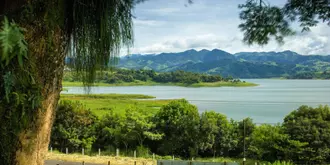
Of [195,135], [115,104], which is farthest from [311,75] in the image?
[195,135]

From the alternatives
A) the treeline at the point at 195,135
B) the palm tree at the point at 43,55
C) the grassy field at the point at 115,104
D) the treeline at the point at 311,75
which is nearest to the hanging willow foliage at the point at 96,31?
the palm tree at the point at 43,55

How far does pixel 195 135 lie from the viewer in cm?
2200

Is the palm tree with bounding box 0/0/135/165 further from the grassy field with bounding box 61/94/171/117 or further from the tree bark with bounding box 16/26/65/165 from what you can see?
the grassy field with bounding box 61/94/171/117

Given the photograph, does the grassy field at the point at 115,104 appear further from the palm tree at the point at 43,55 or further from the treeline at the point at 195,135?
the palm tree at the point at 43,55

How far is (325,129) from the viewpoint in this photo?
67.7 ft

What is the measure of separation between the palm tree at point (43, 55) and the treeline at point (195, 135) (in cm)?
2032

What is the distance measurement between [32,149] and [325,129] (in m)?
22.3

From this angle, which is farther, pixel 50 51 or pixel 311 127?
pixel 311 127

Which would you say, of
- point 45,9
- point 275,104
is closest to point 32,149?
point 45,9

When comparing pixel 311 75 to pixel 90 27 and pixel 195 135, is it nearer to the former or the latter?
pixel 195 135

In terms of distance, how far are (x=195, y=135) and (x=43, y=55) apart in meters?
21.4

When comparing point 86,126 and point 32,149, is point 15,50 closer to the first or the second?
point 32,149

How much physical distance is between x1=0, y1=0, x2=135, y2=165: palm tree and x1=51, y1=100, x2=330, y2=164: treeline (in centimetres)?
2032

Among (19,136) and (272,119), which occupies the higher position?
(19,136)
